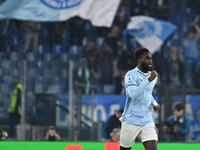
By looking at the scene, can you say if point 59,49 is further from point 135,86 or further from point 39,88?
point 135,86

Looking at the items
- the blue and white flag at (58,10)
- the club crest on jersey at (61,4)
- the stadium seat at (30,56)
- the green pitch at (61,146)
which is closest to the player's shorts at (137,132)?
the green pitch at (61,146)

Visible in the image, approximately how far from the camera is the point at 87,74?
18.3 m

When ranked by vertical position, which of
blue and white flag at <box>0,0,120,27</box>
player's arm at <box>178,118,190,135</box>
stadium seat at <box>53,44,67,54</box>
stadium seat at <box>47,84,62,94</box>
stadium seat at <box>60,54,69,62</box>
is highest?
blue and white flag at <box>0,0,120,27</box>

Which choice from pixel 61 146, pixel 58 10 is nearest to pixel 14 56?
pixel 58 10

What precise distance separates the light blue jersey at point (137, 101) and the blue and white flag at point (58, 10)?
909 cm

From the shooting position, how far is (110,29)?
20125mm

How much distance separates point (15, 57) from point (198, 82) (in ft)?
17.6

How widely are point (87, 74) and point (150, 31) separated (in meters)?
2.09

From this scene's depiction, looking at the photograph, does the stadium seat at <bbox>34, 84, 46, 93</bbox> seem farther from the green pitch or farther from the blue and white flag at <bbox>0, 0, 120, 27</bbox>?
the green pitch

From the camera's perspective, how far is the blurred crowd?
18969 mm

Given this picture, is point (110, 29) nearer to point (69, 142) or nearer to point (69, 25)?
point (69, 25)

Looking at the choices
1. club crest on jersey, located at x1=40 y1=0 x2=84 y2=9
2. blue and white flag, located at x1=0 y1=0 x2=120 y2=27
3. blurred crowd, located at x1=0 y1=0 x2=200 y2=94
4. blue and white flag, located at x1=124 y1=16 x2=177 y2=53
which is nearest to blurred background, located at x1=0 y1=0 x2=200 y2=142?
blurred crowd, located at x1=0 y1=0 x2=200 y2=94

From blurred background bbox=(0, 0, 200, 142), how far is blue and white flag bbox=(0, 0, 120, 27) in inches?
49.0

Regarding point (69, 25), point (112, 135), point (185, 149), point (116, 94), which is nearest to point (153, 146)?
point (185, 149)
